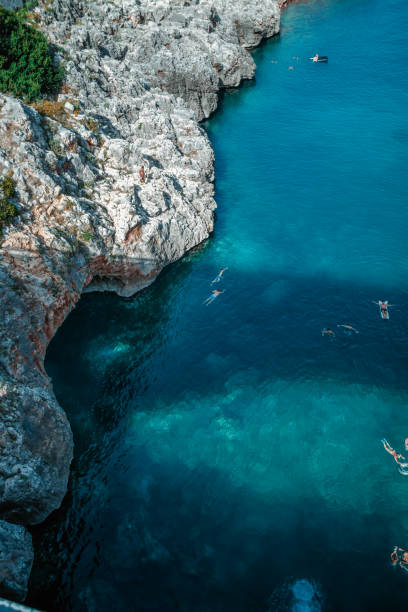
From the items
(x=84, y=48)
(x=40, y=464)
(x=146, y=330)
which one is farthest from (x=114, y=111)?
(x=40, y=464)

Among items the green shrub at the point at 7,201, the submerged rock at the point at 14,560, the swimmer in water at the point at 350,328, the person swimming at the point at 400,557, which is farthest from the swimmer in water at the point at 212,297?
the person swimming at the point at 400,557

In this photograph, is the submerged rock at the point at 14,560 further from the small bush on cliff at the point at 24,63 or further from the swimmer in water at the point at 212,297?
the small bush on cliff at the point at 24,63

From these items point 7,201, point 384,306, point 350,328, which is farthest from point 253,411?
point 7,201

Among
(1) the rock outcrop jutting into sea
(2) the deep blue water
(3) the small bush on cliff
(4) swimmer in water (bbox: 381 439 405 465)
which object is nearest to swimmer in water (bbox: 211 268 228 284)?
(2) the deep blue water

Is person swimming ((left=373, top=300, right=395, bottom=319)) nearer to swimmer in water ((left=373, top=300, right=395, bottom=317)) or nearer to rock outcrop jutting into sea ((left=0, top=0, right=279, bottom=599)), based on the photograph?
swimmer in water ((left=373, top=300, right=395, bottom=317))

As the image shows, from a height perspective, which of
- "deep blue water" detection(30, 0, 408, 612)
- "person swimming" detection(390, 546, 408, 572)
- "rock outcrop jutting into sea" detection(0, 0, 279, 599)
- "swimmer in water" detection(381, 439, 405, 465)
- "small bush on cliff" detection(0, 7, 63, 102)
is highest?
"small bush on cliff" detection(0, 7, 63, 102)

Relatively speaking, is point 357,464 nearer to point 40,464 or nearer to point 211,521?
point 211,521

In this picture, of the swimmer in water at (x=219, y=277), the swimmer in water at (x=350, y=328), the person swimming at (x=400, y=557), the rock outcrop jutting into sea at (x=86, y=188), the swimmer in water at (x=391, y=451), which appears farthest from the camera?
the swimmer in water at (x=219, y=277)
